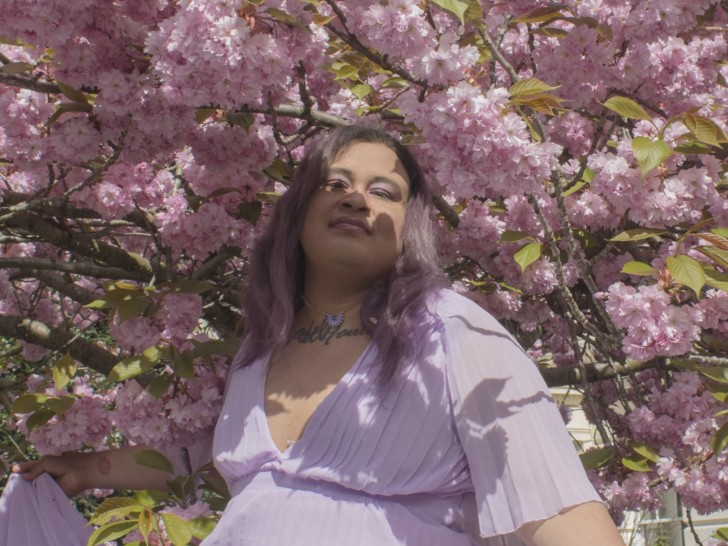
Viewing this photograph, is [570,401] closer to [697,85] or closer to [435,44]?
[697,85]

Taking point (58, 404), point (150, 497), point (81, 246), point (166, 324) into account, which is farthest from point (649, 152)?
point (81, 246)

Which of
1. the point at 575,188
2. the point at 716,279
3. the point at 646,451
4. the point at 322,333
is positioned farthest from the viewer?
the point at 646,451

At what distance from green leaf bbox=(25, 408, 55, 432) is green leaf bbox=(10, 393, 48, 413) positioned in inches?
0.6

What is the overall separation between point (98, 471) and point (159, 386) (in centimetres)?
30

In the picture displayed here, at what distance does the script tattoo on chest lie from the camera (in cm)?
199

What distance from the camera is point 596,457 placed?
2793 millimetres

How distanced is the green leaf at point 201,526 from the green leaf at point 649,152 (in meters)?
1.27

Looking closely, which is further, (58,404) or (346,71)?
(346,71)

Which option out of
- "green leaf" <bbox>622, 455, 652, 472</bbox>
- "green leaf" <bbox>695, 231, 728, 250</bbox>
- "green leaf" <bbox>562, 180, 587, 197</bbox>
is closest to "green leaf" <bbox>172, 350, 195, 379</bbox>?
"green leaf" <bbox>562, 180, 587, 197</bbox>

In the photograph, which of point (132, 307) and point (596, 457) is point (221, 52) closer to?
point (132, 307)

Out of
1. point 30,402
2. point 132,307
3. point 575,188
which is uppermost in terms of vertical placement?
point 575,188

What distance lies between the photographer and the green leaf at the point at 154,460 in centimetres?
222

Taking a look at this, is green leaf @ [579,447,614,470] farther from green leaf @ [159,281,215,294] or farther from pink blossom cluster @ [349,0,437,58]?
pink blossom cluster @ [349,0,437,58]

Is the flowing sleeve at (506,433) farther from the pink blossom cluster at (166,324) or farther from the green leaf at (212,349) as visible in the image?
the pink blossom cluster at (166,324)
